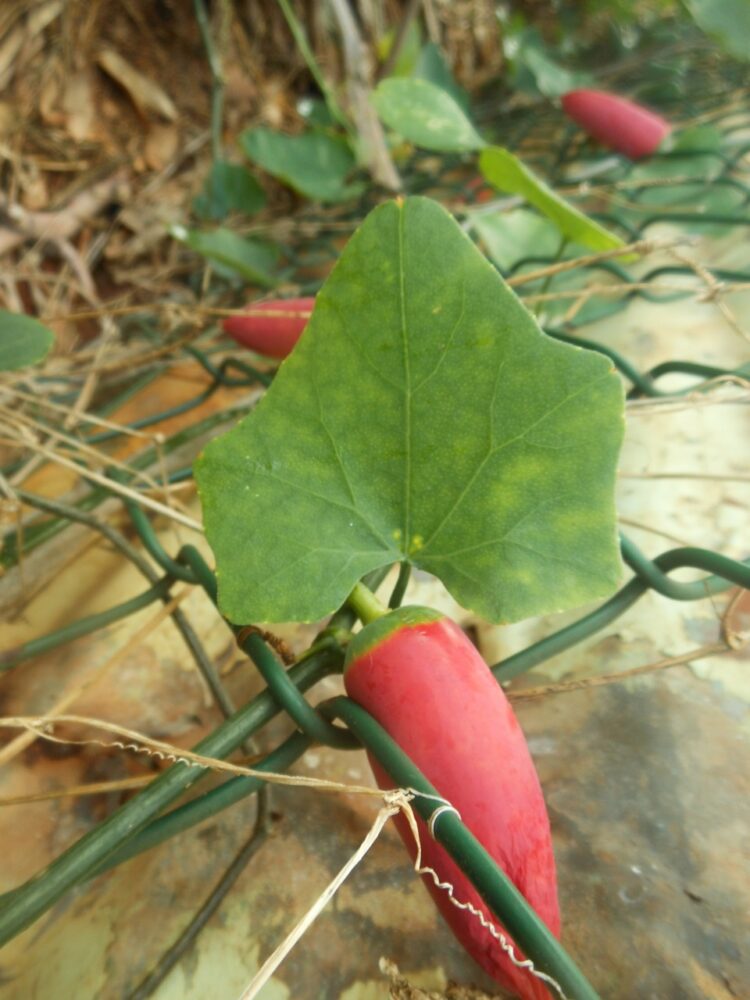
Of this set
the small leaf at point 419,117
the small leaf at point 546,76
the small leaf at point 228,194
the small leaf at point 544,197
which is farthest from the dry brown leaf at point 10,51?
the small leaf at point 546,76

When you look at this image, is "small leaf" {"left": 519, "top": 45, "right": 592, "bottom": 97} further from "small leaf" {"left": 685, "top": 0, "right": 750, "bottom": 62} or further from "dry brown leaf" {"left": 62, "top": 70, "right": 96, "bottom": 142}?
"dry brown leaf" {"left": 62, "top": 70, "right": 96, "bottom": 142}

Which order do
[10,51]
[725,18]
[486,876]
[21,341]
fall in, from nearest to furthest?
1. [486,876]
2. [21,341]
3. [10,51]
4. [725,18]

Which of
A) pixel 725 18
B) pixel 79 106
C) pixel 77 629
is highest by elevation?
pixel 79 106

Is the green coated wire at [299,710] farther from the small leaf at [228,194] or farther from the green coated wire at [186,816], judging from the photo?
the small leaf at [228,194]

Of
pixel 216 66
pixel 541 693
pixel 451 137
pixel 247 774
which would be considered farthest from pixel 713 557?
pixel 216 66

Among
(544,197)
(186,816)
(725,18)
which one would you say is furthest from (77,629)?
(725,18)

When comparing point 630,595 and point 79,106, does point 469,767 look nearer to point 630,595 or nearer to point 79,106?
point 630,595
